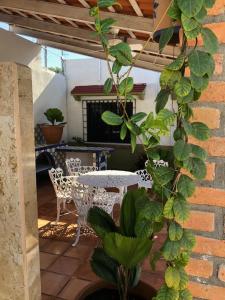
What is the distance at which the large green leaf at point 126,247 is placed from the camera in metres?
1.62

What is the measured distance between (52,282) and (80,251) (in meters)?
0.75

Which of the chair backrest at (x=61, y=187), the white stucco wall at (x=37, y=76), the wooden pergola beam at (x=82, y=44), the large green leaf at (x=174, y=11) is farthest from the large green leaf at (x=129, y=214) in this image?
the white stucco wall at (x=37, y=76)

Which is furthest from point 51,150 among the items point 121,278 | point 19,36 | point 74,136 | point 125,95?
point 125,95

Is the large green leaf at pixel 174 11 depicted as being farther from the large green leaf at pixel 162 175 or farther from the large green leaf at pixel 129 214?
→ the large green leaf at pixel 129 214

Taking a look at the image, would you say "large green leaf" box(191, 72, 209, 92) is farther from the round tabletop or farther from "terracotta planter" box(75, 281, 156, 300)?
the round tabletop

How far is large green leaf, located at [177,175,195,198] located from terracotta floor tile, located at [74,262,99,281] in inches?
94.9

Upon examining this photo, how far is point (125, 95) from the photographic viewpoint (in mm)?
1035

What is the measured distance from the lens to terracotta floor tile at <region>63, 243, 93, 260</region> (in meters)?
3.58

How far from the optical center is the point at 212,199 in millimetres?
1117

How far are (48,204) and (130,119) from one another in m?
5.02

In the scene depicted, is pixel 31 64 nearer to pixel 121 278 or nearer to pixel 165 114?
pixel 121 278

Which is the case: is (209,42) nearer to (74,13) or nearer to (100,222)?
(100,222)

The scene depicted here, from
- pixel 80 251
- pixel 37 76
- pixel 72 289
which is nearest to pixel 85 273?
pixel 72 289

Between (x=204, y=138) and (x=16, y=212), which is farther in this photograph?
(x=16, y=212)
